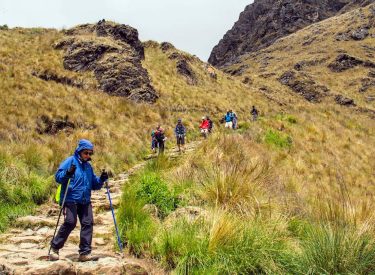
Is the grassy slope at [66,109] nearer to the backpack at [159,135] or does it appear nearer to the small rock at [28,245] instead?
the backpack at [159,135]

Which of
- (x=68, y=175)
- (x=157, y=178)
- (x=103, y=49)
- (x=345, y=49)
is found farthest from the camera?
(x=345, y=49)

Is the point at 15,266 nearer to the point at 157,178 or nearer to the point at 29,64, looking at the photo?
the point at 157,178

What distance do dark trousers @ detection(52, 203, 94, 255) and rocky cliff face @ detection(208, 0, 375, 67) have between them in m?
103

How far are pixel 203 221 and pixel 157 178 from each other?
293 centimetres

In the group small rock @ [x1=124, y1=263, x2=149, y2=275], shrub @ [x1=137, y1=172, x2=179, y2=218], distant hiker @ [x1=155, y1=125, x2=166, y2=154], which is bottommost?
small rock @ [x1=124, y1=263, x2=149, y2=275]

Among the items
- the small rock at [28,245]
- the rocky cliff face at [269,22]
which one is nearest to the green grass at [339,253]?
the small rock at [28,245]

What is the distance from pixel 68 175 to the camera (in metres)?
6.02

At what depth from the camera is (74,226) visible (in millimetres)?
6230

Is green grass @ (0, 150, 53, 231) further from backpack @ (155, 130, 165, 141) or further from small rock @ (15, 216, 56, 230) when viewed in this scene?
backpack @ (155, 130, 165, 141)

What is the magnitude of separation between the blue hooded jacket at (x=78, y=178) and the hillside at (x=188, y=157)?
0.98 meters

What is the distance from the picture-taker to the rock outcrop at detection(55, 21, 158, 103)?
2975 centimetres

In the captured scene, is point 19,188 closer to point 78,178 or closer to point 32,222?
point 32,222

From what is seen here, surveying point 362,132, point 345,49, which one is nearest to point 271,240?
point 362,132

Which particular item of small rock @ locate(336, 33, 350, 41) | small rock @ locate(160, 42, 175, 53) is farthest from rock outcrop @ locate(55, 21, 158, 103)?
small rock @ locate(336, 33, 350, 41)
